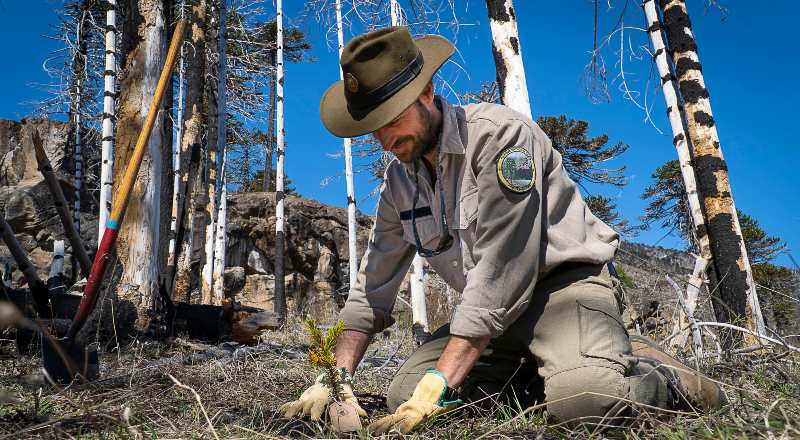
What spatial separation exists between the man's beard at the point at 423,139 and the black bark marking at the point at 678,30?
546 cm

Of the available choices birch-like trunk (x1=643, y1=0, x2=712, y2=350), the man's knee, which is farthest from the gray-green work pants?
birch-like trunk (x1=643, y1=0, x2=712, y2=350)

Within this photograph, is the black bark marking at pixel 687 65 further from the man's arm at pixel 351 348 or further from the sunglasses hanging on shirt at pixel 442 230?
the man's arm at pixel 351 348

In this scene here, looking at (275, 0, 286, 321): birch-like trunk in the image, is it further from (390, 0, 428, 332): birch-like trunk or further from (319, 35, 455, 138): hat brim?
(319, 35, 455, 138): hat brim

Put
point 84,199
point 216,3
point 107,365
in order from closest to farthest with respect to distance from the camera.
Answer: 1. point 107,365
2. point 216,3
3. point 84,199

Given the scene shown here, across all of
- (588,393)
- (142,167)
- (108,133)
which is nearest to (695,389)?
(588,393)

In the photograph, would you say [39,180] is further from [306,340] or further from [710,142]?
[710,142]

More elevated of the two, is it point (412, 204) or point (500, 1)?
point (500, 1)

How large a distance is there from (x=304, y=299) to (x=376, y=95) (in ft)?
58.9

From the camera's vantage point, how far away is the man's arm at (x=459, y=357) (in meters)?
2.18

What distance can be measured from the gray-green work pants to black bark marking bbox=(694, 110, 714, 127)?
4892mm

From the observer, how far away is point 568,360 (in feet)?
7.72

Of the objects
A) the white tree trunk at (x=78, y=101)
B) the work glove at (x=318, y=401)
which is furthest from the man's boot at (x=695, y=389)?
the white tree trunk at (x=78, y=101)

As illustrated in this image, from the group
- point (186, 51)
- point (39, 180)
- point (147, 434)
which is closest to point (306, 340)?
point (147, 434)

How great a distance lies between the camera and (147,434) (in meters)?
1.89
